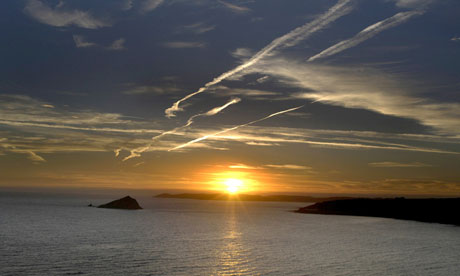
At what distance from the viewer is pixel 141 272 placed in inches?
1620

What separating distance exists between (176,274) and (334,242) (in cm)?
3963

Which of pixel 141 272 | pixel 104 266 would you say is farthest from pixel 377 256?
pixel 104 266

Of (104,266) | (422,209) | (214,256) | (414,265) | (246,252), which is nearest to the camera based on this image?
(104,266)

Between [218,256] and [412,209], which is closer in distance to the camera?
[218,256]

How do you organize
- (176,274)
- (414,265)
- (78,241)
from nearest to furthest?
(176,274) → (414,265) → (78,241)

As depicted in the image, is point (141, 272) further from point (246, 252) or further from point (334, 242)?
point (334, 242)

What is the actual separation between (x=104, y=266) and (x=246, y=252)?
856 inches

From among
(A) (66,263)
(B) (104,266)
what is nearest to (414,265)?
(B) (104,266)

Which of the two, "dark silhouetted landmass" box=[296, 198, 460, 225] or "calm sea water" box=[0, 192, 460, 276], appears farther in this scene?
"dark silhouetted landmass" box=[296, 198, 460, 225]

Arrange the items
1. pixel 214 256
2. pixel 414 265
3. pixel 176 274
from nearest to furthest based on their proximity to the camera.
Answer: pixel 176 274, pixel 414 265, pixel 214 256

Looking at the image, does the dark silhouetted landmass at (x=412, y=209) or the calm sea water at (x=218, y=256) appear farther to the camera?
the dark silhouetted landmass at (x=412, y=209)

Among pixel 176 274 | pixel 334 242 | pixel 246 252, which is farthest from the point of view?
pixel 334 242

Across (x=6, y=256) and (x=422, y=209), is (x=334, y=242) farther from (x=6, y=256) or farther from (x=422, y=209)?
(x=422, y=209)

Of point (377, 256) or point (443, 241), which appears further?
point (443, 241)
